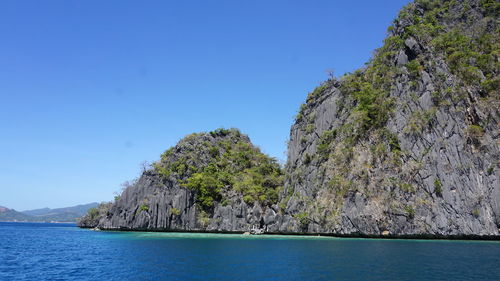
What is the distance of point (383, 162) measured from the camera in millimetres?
Answer: 61969

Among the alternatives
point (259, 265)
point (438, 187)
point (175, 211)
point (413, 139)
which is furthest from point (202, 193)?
point (259, 265)

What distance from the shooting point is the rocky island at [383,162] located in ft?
182

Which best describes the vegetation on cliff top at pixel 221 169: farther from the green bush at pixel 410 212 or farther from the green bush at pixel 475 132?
the green bush at pixel 475 132

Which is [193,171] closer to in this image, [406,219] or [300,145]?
[300,145]

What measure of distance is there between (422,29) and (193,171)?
196ft

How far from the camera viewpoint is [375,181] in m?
60.8

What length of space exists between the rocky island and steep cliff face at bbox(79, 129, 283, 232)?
0.26 meters

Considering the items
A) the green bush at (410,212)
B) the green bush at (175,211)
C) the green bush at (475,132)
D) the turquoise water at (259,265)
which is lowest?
the turquoise water at (259,265)

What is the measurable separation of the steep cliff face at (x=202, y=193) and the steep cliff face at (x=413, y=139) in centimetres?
861

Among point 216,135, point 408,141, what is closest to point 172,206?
point 216,135

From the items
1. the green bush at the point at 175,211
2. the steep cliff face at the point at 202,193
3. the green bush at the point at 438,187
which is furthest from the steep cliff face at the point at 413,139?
the green bush at the point at 175,211

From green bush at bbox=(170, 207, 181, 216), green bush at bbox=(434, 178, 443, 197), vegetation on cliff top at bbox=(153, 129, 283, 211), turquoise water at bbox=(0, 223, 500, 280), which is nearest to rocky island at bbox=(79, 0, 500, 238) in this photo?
green bush at bbox=(434, 178, 443, 197)

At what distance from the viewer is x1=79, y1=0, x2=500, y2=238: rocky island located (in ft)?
182

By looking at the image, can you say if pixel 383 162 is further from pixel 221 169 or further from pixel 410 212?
pixel 221 169
